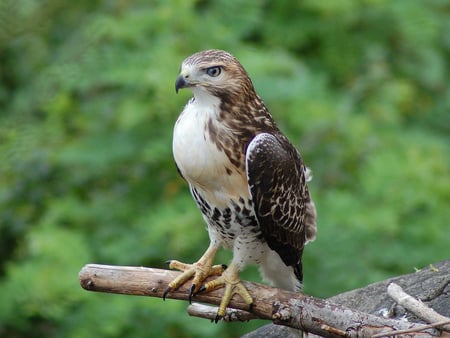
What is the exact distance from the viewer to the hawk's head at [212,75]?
179 inches

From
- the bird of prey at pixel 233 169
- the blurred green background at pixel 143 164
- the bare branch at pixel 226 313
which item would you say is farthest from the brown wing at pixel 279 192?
the blurred green background at pixel 143 164

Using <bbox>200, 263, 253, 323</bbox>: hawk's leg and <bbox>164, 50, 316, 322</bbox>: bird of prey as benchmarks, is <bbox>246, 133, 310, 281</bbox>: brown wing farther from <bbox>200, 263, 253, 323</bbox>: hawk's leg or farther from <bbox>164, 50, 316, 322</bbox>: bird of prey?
<bbox>200, 263, 253, 323</bbox>: hawk's leg

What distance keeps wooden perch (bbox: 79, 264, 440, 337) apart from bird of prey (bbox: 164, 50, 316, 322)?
0.05 meters

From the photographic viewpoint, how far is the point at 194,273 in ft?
16.1

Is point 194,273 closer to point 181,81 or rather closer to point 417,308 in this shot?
point 181,81

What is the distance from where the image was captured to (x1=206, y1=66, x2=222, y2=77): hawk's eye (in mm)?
4578

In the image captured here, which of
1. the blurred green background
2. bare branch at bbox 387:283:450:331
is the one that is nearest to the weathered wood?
bare branch at bbox 387:283:450:331

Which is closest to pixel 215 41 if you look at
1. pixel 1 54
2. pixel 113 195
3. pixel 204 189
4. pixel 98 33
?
pixel 98 33

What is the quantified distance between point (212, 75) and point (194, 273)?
0.96m

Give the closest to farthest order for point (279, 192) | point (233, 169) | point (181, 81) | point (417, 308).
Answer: point (417, 308)
point (181, 81)
point (233, 169)
point (279, 192)

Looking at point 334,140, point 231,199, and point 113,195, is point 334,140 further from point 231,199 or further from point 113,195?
point 231,199

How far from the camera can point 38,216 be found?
285 inches

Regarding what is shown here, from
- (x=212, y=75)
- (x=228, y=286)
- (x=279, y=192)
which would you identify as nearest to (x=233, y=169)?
(x=279, y=192)

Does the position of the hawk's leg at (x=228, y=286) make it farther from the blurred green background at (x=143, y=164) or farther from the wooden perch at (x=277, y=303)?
the blurred green background at (x=143, y=164)
